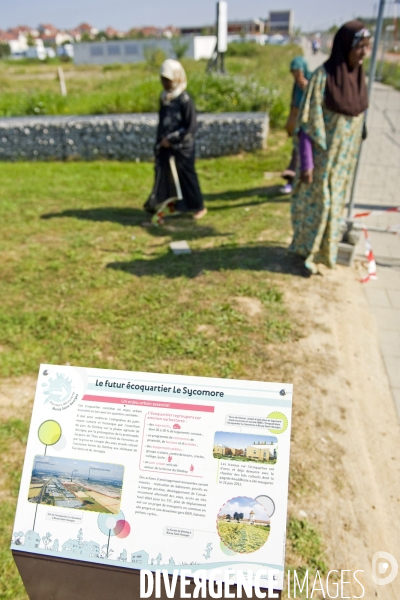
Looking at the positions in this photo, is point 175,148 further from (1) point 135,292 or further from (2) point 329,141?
(2) point 329,141

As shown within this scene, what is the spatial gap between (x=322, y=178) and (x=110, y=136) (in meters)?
6.66

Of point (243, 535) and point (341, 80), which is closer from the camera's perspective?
point (243, 535)

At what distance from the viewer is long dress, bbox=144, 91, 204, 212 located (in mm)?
5699

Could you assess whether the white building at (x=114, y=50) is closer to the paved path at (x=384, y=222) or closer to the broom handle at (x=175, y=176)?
the paved path at (x=384, y=222)

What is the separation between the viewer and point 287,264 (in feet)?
15.4

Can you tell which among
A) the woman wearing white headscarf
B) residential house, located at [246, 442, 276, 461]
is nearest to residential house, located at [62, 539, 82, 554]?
residential house, located at [246, 442, 276, 461]

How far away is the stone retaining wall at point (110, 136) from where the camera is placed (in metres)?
9.12

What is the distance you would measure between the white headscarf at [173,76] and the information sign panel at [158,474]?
4.72m

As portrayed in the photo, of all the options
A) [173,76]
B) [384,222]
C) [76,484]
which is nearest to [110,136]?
[173,76]

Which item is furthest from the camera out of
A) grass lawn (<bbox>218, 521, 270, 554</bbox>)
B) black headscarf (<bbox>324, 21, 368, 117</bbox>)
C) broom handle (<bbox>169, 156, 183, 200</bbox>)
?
broom handle (<bbox>169, 156, 183, 200</bbox>)

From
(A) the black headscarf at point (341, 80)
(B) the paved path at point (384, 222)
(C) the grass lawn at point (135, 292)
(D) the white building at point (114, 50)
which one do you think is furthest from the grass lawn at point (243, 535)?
(D) the white building at point (114, 50)

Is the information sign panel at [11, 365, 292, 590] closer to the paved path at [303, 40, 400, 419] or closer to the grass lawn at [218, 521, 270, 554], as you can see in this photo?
the grass lawn at [218, 521, 270, 554]

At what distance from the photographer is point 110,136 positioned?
962 cm

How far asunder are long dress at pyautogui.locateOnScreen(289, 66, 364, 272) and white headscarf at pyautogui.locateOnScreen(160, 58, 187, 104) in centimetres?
221
